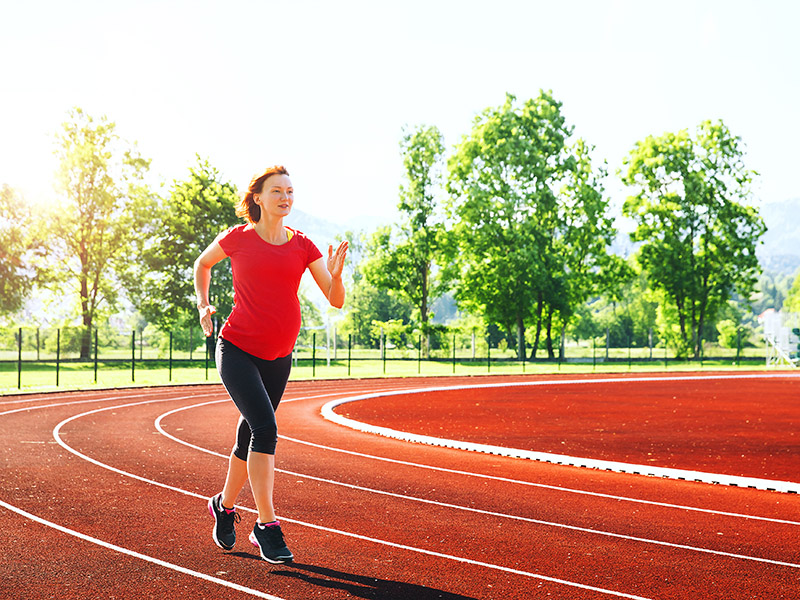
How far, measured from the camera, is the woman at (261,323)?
4902 mm

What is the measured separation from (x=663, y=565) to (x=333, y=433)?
8.23m

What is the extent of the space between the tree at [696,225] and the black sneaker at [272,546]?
58.7m

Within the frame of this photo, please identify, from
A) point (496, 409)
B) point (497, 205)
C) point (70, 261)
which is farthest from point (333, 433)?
point (70, 261)

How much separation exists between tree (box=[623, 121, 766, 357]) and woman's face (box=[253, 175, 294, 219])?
58.6 meters

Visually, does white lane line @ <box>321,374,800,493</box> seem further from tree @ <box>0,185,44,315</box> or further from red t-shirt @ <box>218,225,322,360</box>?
tree @ <box>0,185,44,315</box>

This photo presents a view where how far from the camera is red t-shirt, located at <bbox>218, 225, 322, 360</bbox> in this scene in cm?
495

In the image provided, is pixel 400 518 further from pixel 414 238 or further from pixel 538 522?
pixel 414 238

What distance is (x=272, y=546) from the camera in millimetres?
4875

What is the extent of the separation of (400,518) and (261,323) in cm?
236

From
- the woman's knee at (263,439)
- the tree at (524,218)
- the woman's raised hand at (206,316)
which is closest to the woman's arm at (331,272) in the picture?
the woman's raised hand at (206,316)

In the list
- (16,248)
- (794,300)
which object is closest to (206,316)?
(16,248)

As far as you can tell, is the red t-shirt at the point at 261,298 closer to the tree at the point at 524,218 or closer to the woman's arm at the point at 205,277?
the woman's arm at the point at 205,277

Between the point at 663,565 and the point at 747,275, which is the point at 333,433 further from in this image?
the point at 747,275

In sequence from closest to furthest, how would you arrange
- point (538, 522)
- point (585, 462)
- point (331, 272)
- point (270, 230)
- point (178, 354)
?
point (270, 230), point (331, 272), point (538, 522), point (585, 462), point (178, 354)
